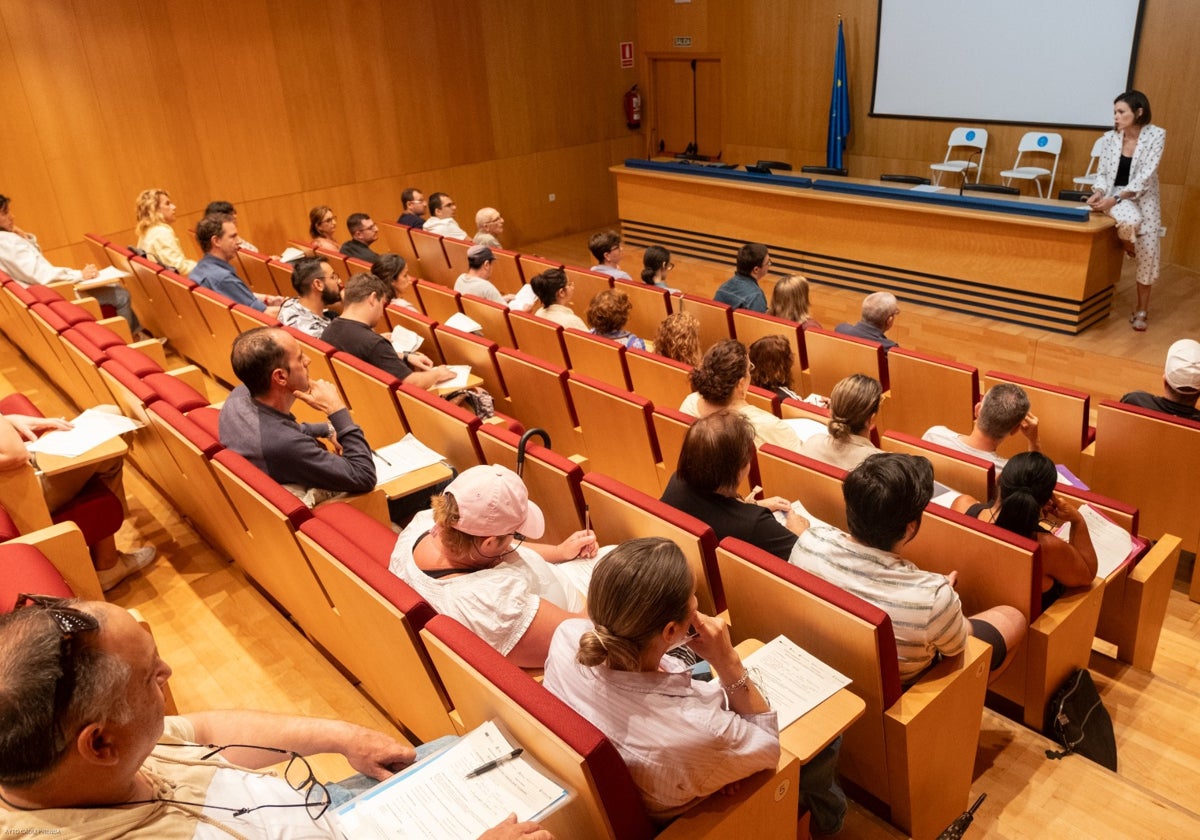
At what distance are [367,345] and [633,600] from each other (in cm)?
248

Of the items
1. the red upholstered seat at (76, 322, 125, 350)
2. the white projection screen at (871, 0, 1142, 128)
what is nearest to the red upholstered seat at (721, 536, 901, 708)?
the red upholstered seat at (76, 322, 125, 350)

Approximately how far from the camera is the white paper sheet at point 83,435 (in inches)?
101

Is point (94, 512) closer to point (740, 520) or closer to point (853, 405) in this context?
point (740, 520)

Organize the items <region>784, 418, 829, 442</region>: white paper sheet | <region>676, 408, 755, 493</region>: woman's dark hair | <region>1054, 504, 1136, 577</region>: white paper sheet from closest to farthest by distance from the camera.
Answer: <region>676, 408, 755, 493</region>: woman's dark hair
<region>1054, 504, 1136, 577</region>: white paper sheet
<region>784, 418, 829, 442</region>: white paper sheet

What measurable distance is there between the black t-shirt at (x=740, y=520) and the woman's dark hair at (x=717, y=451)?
0.10 feet

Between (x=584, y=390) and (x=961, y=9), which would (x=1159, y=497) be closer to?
(x=584, y=390)

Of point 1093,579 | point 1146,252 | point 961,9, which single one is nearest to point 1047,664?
point 1093,579

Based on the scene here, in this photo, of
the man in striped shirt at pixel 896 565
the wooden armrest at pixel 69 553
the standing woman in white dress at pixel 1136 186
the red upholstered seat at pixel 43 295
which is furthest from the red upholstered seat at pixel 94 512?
the standing woman in white dress at pixel 1136 186

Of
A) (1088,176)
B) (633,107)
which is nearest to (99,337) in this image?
(1088,176)

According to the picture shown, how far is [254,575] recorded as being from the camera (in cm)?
264

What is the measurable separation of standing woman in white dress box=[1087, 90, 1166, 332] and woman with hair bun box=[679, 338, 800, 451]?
364 cm

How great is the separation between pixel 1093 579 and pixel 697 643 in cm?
141

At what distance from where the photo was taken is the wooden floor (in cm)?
192

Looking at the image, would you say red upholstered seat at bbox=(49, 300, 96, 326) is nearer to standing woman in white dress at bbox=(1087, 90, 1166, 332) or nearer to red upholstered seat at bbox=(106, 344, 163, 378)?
red upholstered seat at bbox=(106, 344, 163, 378)
